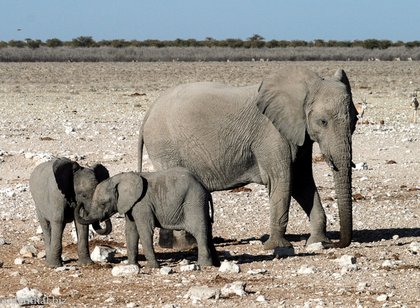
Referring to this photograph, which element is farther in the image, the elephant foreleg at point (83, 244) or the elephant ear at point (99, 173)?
the elephant ear at point (99, 173)

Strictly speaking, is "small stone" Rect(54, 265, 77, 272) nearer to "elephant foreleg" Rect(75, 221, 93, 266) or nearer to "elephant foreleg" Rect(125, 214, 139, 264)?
"elephant foreleg" Rect(75, 221, 93, 266)

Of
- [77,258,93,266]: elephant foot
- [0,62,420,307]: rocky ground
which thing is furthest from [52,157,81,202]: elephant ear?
[0,62,420,307]: rocky ground

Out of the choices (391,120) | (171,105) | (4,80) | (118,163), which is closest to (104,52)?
(4,80)

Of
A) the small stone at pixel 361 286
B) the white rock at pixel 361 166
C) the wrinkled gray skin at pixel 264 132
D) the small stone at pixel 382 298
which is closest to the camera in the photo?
the small stone at pixel 382 298

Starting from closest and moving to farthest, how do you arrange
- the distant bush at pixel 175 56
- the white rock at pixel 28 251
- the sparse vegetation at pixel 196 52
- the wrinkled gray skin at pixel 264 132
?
the white rock at pixel 28 251
the wrinkled gray skin at pixel 264 132
the distant bush at pixel 175 56
the sparse vegetation at pixel 196 52

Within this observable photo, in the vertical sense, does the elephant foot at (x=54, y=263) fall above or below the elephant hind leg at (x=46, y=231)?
below

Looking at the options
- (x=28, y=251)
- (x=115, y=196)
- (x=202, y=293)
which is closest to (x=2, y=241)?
(x=28, y=251)

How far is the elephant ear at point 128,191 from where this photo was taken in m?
10.2

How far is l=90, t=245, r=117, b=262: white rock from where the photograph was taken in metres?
10.7

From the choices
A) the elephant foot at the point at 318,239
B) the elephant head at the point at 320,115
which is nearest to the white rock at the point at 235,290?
the elephant head at the point at 320,115

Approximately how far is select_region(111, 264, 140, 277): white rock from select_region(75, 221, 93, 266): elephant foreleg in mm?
654

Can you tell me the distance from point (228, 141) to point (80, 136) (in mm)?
9102

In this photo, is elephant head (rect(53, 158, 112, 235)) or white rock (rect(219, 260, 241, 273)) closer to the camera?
white rock (rect(219, 260, 241, 273))

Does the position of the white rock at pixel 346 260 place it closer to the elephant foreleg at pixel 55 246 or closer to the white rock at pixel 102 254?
the white rock at pixel 102 254
